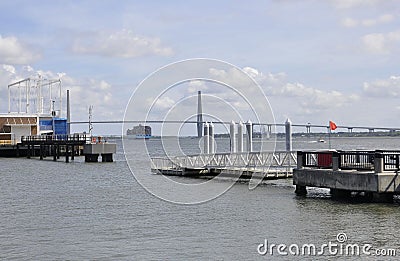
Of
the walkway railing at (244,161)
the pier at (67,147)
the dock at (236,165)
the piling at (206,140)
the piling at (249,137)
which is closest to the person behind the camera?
the walkway railing at (244,161)

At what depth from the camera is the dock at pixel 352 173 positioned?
1198 inches

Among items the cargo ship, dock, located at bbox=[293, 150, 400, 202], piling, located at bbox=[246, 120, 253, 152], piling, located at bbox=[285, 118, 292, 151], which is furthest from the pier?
dock, located at bbox=[293, 150, 400, 202]

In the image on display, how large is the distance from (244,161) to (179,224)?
61.9ft

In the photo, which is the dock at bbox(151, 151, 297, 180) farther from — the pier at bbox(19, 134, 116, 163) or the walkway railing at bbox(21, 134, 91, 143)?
the walkway railing at bbox(21, 134, 91, 143)

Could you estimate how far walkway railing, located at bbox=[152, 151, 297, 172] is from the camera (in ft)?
141

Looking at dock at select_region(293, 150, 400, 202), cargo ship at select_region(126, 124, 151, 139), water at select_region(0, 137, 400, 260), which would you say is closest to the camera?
water at select_region(0, 137, 400, 260)

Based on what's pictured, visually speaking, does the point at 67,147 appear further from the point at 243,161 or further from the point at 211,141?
the point at 243,161

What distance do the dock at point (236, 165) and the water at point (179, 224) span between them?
2.94 m

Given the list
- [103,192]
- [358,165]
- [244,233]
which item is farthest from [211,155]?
[244,233]

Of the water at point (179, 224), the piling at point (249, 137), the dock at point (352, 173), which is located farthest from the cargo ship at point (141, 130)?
the dock at point (352, 173)

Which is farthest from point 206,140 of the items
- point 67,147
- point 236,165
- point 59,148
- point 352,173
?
point 59,148

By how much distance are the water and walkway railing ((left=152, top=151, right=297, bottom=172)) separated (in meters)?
2.87

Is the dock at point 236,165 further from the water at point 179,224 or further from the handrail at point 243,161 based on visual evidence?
the water at point 179,224

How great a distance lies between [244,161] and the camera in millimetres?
45156
